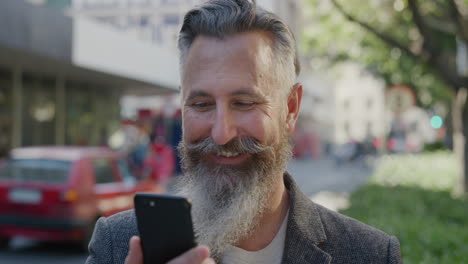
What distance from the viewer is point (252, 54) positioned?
1.84 m

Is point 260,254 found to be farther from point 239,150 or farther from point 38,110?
point 38,110

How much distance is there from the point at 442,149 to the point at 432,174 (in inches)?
530

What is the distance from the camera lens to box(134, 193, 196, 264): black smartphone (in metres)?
1.37

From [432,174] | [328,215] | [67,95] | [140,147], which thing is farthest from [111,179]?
[67,95]

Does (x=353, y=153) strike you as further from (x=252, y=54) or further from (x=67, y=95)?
(x=252, y=54)

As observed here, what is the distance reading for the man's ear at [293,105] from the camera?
2.05 metres

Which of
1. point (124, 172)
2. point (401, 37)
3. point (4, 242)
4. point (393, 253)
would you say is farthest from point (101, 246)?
point (401, 37)

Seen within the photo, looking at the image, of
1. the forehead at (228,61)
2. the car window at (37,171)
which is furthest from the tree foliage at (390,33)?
the forehead at (228,61)

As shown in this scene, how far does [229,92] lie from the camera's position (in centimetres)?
180

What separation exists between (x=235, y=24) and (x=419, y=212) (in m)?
6.17

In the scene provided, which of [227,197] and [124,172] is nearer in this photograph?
[227,197]

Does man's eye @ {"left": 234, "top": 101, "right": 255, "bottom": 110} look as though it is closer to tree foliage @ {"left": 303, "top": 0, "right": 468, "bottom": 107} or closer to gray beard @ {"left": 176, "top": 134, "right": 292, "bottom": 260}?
gray beard @ {"left": 176, "top": 134, "right": 292, "bottom": 260}

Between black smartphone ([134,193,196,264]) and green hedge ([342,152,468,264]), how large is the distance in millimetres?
3299

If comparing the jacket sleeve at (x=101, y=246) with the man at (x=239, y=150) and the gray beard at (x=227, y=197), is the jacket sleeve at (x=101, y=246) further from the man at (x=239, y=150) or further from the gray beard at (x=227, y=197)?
the gray beard at (x=227, y=197)
